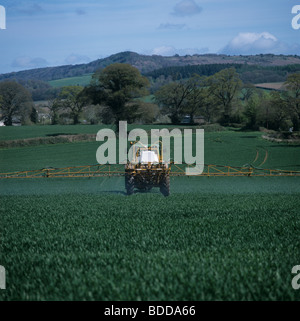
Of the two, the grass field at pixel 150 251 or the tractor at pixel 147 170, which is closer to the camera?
the grass field at pixel 150 251

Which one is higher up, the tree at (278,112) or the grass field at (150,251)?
the tree at (278,112)

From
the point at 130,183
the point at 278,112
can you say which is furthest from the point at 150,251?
the point at 278,112

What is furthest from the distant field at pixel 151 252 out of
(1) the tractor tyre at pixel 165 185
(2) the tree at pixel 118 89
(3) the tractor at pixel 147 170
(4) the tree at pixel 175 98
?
(4) the tree at pixel 175 98

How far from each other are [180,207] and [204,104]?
185ft

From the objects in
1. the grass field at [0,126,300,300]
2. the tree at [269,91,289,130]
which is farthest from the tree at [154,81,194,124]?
the grass field at [0,126,300,300]

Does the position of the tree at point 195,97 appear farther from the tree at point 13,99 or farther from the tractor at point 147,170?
the tractor at point 147,170

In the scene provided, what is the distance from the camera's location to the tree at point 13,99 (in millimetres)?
67625

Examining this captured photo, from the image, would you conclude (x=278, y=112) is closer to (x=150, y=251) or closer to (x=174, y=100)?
(x=174, y=100)

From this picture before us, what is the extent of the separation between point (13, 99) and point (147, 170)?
5616 centimetres

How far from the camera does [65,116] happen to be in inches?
3093

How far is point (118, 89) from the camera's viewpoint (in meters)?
56.6

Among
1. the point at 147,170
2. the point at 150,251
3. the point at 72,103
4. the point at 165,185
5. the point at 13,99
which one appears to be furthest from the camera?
the point at 72,103

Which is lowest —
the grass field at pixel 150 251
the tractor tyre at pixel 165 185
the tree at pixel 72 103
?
the tractor tyre at pixel 165 185

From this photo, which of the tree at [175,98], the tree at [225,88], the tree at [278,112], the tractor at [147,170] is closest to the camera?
the tractor at [147,170]
